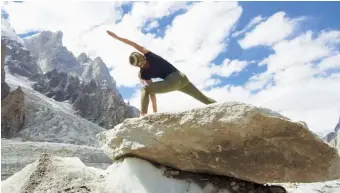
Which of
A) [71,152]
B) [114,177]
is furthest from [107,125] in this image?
[114,177]

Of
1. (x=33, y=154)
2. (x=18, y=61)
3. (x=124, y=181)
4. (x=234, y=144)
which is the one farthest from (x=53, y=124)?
(x=234, y=144)

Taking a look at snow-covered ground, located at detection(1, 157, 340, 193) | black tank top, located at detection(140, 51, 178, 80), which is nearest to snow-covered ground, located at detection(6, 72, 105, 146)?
snow-covered ground, located at detection(1, 157, 340, 193)

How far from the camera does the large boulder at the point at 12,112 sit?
75.8 meters

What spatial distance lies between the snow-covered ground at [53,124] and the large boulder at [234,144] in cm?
8091

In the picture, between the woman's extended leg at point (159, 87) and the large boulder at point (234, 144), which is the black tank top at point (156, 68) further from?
the large boulder at point (234, 144)

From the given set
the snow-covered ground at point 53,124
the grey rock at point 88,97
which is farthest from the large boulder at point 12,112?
the grey rock at point 88,97

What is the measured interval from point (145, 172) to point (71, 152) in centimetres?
4605

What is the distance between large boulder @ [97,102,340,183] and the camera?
19.4 feet

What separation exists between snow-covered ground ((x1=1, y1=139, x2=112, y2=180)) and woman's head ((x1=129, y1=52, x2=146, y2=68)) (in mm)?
32180

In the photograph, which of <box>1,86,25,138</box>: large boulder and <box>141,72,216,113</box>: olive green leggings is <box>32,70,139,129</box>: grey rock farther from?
<box>141,72,216,113</box>: olive green leggings

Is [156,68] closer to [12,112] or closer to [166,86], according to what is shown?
[166,86]

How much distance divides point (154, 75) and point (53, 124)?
96.6 m

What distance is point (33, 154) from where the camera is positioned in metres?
45.8

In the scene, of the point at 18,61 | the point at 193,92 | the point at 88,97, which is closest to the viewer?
the point at 193,92
